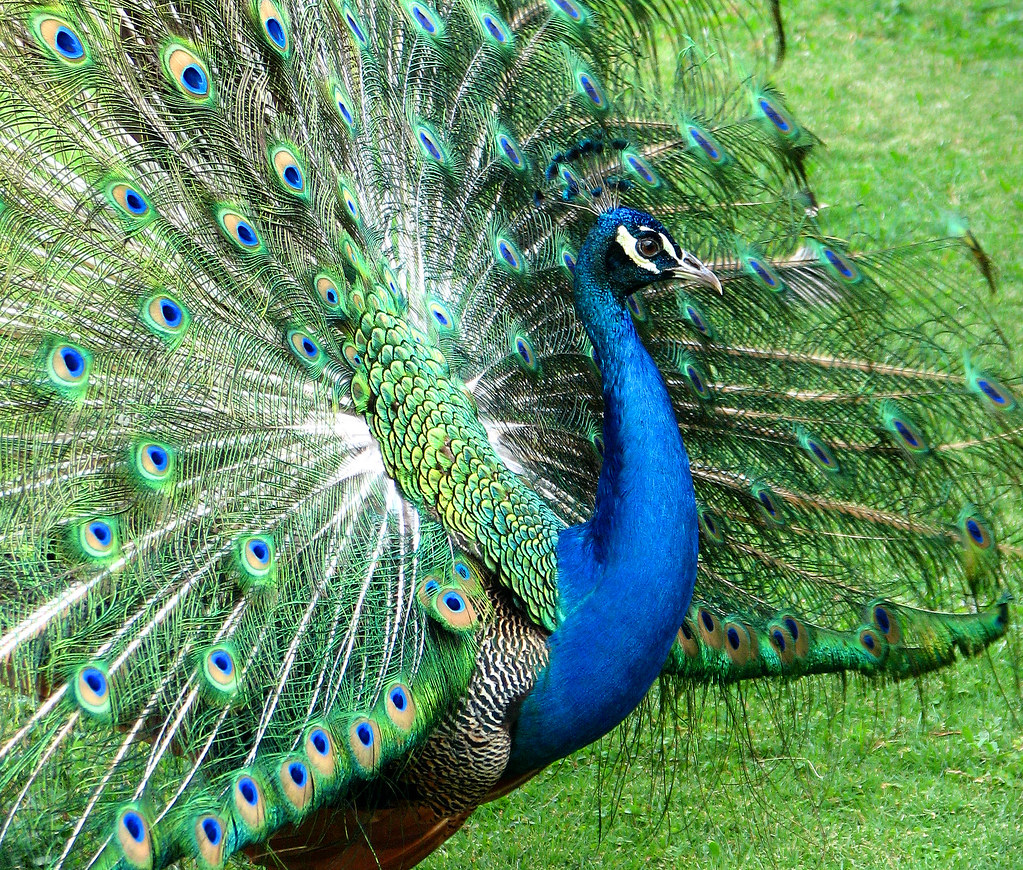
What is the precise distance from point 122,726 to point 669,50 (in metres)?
6.87

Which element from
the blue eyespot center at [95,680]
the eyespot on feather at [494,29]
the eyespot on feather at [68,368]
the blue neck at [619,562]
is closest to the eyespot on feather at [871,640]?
the blue neck at [619,562]

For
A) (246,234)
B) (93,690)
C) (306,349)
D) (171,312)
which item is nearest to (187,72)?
(246,234)

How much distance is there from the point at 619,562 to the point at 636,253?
0.60 meters

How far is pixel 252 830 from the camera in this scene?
208cm

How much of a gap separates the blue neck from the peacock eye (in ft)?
0.30

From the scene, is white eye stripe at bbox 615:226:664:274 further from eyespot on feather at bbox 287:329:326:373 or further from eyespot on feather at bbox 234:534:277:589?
eyespot on feather at bbox 234:534:277:589

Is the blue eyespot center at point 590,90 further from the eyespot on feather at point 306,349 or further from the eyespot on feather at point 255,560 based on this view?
the eyespot on feather at point 255,560

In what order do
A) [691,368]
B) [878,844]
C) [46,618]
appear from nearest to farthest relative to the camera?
[46,618], [691,368], [878,844]

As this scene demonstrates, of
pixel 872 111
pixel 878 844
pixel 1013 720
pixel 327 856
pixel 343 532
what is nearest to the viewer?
pixel 343 532

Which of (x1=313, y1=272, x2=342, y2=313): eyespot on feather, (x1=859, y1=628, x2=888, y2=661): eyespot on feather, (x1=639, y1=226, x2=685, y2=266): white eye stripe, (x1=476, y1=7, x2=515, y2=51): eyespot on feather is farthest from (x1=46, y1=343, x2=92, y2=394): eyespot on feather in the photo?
(x1=859, y1=628, x2=888, y2=661): eyespot on feather

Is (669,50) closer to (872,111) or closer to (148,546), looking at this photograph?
(872,111)

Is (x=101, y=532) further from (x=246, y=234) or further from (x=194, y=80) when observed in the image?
(x=194, y=80)

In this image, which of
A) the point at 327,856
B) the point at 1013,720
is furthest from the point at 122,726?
the point at 1013,720

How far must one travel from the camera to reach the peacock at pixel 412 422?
2143 mm
